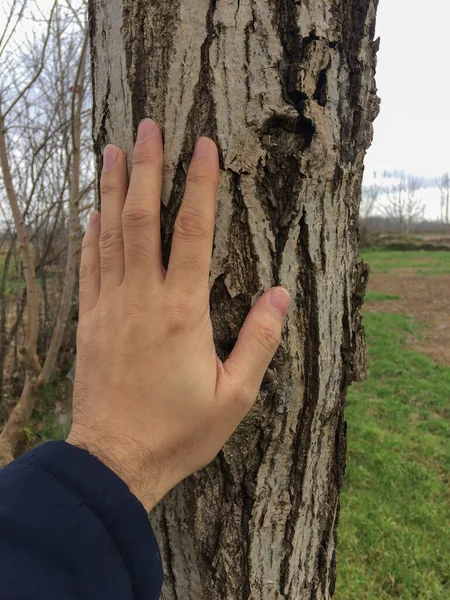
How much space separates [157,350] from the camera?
3.22 ft

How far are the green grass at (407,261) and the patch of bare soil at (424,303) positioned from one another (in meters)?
0.82

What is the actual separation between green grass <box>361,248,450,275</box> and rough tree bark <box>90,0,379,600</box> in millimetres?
18211

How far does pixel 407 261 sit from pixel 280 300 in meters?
23.7

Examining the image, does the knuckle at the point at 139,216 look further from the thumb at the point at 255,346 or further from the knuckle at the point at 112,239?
the thumb at the point at 255,346

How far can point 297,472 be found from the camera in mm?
1229

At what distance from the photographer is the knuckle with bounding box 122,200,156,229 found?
100cm

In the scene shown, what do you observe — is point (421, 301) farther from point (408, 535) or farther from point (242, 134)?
point (242, 134)

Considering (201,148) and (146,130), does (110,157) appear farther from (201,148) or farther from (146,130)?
(201,148)

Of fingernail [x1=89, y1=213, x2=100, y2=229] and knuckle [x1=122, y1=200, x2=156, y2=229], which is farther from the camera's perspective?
fingernail [x1=89, y1=213, x2=100, y2=229]

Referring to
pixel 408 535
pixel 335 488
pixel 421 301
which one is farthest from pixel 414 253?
pixel 335 488

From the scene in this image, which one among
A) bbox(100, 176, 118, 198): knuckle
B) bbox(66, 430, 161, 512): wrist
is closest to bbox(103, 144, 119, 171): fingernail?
bbox(100, 176, 118, 198): knuckle

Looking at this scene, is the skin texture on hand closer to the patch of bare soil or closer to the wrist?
the wrist

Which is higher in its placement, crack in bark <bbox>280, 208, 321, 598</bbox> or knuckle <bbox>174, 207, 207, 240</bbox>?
knuckle <bbox>174, 207, 207, 240</bbox>

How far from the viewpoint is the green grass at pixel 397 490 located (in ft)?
9.86
